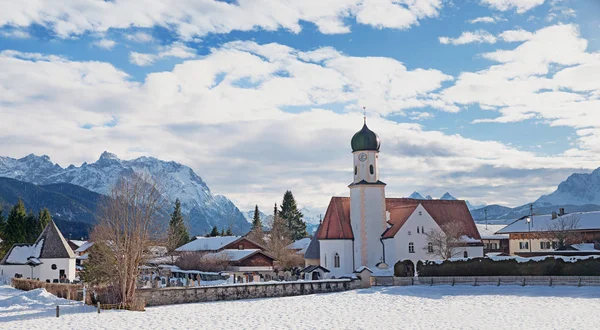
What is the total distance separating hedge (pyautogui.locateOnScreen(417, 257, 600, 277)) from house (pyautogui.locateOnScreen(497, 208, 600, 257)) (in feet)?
57.3

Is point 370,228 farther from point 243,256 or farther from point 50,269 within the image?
point 50,269

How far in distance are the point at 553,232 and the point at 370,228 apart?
2308 cm

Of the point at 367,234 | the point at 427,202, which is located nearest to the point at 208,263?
the point at 367,234

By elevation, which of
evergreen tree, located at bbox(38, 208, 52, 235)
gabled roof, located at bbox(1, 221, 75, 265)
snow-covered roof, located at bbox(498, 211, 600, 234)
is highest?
evergreen tree, located at bbox(38, 208, 52, 235)

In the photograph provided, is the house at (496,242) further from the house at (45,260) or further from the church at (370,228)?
the house at (45,260)

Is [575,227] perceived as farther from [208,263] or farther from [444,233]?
[208,263]

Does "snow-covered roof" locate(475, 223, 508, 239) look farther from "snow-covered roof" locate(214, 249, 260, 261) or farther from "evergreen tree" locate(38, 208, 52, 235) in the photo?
"evergreen tree" locate(38, 208, 52, 235)

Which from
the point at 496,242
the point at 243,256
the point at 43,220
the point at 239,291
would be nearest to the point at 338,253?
the point at 243,256

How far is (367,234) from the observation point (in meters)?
60.2

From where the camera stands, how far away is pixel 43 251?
63.6 m

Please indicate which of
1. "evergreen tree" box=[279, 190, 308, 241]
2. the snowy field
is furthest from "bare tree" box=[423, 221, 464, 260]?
"evergreen tree" box=[279, 190, 308, 241]

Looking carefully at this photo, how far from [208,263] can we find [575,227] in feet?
140

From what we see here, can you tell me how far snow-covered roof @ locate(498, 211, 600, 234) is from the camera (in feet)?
239

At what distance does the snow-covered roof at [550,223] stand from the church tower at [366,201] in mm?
27590
